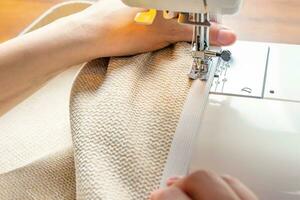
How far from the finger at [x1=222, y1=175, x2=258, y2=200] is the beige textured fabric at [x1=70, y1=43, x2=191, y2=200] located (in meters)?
0.09

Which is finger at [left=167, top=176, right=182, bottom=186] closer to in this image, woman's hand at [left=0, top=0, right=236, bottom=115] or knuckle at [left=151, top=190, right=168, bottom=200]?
knuckle at [left=151, top=190, right=168, bottom=200]

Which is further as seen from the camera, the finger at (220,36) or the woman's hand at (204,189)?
the finger at (220,36)

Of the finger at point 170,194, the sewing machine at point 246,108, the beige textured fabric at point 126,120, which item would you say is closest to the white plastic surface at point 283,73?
the sewing machine at point 246,108

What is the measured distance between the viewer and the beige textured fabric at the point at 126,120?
2.06ft

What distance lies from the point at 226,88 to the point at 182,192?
0.70 ft

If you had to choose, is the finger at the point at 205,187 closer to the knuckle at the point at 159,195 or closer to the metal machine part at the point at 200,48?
the knuckle at the point at 159,195

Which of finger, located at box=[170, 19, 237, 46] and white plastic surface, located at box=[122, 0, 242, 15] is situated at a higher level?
white plastic surface, located at box=[122, 0, 242, 15]


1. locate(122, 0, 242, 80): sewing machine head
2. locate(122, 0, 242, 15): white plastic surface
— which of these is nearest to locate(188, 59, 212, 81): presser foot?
locate(122, 0, 242, 80): sewing machine head

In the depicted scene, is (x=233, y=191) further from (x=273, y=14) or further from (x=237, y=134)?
(x=273, y=14)

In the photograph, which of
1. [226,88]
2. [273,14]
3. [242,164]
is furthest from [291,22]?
[242,164]

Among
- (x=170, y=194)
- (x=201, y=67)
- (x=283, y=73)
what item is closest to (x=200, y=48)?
(x=201, y=67)

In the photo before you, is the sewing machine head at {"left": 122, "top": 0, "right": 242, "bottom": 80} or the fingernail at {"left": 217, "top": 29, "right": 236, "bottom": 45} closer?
the sewing machine head at {"left": 122, "top": 0, "right": 242, "bottom": 80}

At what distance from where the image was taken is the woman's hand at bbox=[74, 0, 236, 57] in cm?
78

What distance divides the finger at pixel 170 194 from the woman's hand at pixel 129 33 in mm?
279
